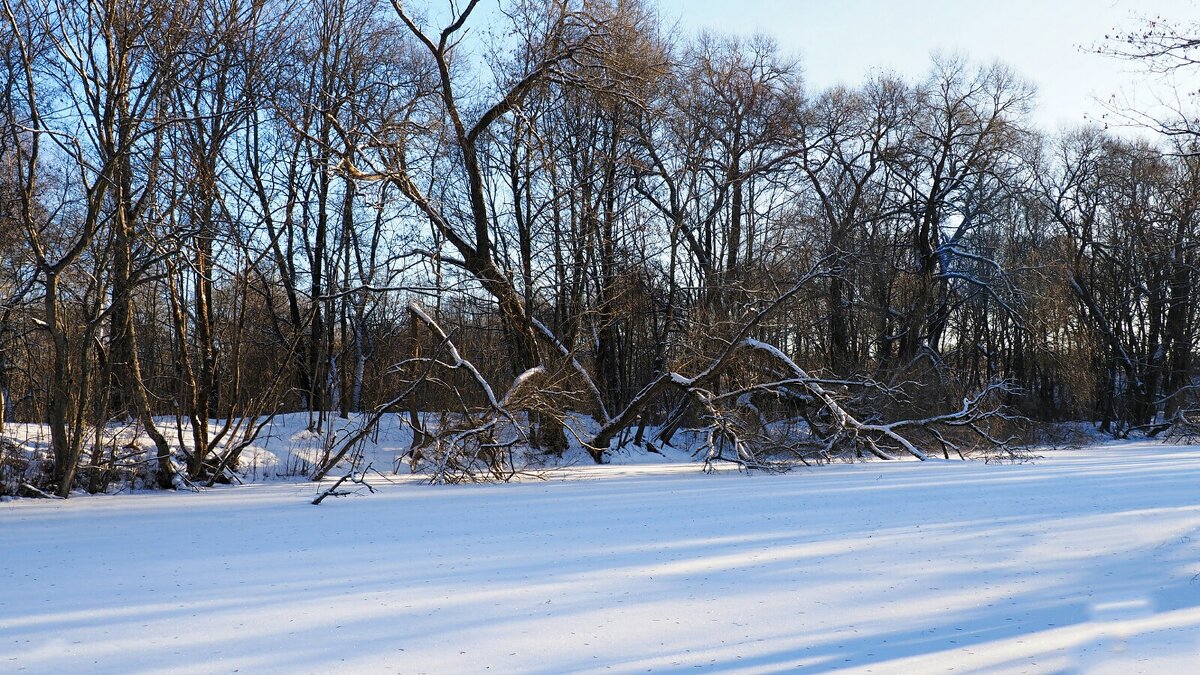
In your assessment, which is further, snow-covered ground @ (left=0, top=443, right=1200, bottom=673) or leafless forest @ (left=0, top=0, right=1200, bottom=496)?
leafless forest @ (left=0, top=0, right=1200, bottom=496)

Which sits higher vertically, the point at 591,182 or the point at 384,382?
the point at 591,182

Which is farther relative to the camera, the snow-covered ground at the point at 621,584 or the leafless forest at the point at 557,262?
the leafless forest at the point at 557,262

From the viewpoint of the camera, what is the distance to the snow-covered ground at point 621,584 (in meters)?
4.79

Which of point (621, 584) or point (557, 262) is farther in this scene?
point (557, 262)

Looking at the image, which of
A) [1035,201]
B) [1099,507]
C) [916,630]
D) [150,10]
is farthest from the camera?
[1035,201]

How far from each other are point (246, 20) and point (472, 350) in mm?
10775

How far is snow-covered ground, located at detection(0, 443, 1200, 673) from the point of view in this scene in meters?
4.79

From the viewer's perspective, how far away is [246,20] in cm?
1434

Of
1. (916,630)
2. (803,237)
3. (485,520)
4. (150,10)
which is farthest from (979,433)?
(150,10)

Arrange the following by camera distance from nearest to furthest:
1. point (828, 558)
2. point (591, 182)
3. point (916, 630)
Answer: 1. point (916, 630)
2. point (828, 558)
3. point (591, 182)

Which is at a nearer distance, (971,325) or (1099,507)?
(1099,507)

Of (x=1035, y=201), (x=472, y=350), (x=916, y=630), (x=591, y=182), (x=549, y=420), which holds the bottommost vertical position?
(x=916, y=630)

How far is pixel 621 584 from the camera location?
21.5 feet

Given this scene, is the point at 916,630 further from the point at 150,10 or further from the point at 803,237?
the point at 803,237
